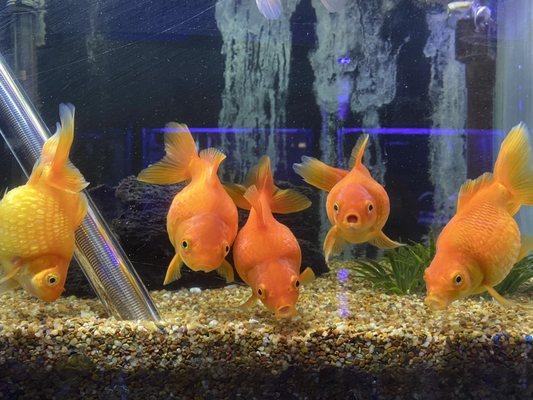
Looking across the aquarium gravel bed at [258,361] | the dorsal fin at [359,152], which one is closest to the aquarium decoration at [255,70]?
the dorsal fin at [359,152]

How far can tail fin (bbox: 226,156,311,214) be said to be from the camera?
2.50 meters

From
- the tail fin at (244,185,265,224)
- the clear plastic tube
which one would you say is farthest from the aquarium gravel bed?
the tail fin at (244,185,265,224)

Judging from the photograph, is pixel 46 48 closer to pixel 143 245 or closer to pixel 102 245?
pixel 143 245

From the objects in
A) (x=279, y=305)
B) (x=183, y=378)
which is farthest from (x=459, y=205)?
(x=183, y=378)

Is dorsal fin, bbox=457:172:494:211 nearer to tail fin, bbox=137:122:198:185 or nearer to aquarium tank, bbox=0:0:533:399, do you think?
aquarium tank, bbox=0:0:533:399

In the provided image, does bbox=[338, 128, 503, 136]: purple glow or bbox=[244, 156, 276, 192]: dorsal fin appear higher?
bbox=[338, 128, 503, 136]: purple glow

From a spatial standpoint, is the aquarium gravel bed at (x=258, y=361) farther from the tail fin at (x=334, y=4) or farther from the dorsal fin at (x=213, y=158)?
the tail fin at (x=334, y=4)

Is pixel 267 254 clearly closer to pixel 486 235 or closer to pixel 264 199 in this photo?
pixel 264 199

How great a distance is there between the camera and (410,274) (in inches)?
139

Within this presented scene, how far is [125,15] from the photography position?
4.38 metres

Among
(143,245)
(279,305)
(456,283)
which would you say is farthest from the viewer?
(143,245)

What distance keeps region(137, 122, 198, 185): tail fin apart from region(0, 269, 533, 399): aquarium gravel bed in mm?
782

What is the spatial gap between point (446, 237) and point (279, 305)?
723 mm

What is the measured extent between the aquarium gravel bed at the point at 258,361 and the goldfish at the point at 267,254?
146mm
